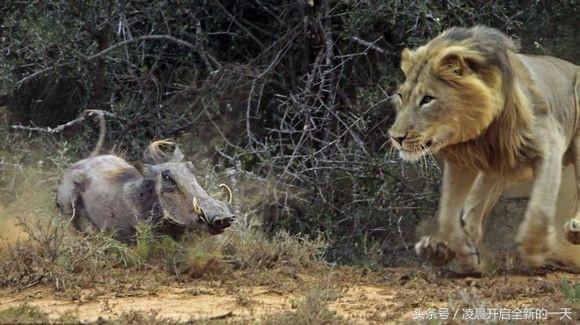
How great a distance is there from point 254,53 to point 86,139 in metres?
1.88

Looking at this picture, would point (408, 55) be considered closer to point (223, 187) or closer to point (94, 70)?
point (223, 187)

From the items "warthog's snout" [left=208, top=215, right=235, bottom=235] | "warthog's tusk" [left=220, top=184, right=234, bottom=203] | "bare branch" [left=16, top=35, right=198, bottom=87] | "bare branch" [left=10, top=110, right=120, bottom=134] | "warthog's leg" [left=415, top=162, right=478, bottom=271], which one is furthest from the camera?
"bare branch" [left=16, top=35, right=198, bottom=87]

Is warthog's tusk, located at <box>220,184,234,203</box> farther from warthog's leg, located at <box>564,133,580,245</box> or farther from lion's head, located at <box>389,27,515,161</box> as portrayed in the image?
warthog's leg, located at <box>564,133,580,245</box>

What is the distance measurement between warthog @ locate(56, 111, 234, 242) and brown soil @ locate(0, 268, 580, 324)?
0.49m

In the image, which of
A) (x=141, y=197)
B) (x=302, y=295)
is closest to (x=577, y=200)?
(x=302, y=295)

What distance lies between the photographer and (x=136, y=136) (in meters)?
9.59

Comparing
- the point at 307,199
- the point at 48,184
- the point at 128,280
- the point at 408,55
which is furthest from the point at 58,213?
the point at 408,55

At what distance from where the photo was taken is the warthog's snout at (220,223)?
22.5 feet

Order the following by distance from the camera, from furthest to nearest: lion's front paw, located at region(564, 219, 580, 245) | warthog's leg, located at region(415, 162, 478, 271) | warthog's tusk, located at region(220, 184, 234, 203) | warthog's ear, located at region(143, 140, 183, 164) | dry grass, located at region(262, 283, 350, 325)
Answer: warthog's ear, located at region(143, 140, 183, 164) → warthog's tusk, located at region(220, 184, 234, 203) → warthog's leg, located at region(415, 162, 478, 271) → lion's front paw, located at region(564, 219, 580, 245) → dry grass, located at region(262, 283, 350, 325)

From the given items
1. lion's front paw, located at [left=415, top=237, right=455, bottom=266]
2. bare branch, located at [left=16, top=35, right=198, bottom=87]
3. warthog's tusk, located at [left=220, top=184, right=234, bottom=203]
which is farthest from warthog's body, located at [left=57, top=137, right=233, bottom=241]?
bare branch, located at [left=16, top=35, right=198, bottom=87]

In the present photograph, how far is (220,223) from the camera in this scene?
6.87m

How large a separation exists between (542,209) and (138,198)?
8.51ft

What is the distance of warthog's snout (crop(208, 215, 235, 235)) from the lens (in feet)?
22.5

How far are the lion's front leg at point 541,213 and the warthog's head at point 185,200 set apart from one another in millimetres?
1801
